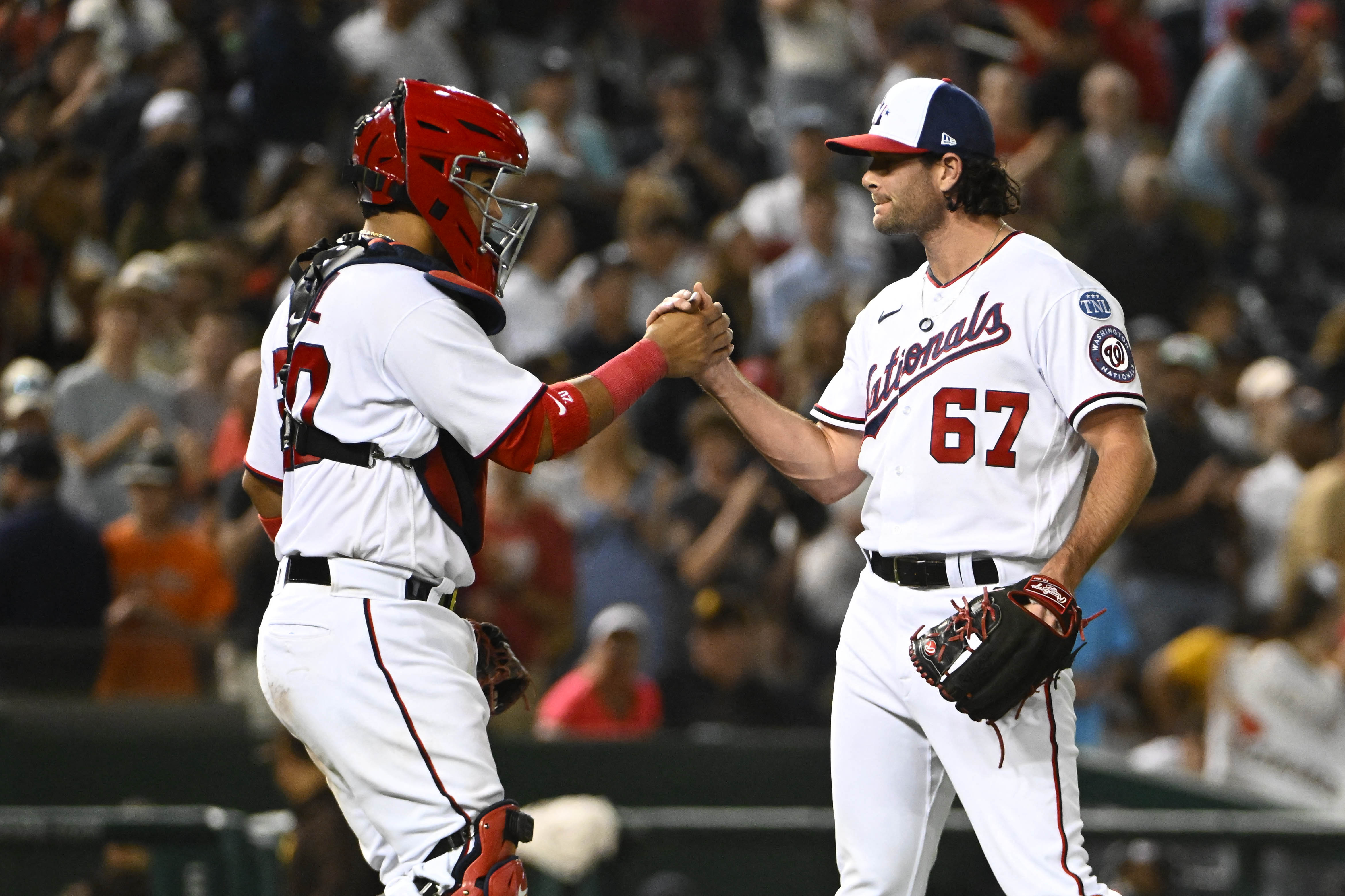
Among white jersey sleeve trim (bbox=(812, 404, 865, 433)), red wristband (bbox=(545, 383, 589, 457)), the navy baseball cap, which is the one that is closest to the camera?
red wristband (bbox=(545, 383, 589, 457))

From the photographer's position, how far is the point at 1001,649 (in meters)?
3.95

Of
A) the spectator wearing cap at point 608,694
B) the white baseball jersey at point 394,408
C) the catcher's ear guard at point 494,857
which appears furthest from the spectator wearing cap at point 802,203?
the catcher's ear guard at point 494,857

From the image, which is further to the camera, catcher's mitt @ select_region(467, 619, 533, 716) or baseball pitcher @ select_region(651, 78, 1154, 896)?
catcher's mitt @ select_region(467, 619, 533, 716)

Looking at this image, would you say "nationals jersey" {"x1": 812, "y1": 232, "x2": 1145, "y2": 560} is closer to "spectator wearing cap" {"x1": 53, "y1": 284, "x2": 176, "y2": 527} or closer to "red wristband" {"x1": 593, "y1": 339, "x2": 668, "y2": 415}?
"red wristband" {"x1": 593, "y1": 339, "x2": 668, "y2": 415}

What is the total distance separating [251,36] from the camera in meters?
10.5

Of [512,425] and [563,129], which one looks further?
[563,129]

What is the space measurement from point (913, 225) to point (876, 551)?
784mm

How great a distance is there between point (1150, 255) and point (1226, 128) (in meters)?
1.71

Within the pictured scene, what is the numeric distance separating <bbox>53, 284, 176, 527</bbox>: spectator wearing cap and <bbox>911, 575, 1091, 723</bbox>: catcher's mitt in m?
5.21

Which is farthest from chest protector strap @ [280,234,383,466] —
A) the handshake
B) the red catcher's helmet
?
the handshake

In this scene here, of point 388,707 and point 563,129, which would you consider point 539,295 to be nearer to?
point 563,129

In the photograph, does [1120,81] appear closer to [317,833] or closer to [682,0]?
[682,0]

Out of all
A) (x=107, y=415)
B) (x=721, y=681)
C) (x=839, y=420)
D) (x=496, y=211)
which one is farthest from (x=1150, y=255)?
(x=496, y=211)

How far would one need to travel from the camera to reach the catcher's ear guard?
378cm
